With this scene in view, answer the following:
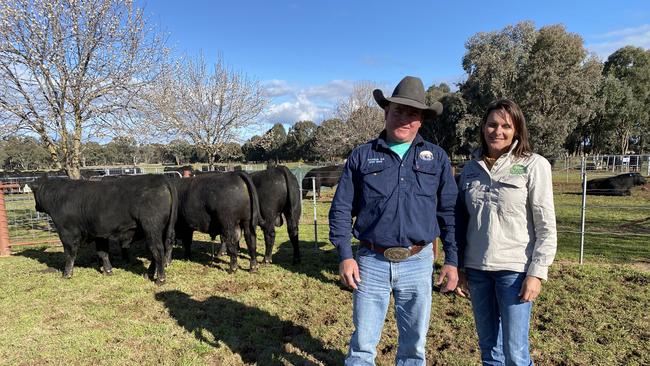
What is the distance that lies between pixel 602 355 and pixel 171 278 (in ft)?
18.1

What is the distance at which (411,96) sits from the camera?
2.18m

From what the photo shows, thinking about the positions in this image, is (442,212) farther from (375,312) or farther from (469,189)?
(375,312)

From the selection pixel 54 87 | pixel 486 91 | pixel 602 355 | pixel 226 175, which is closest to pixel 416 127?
pixel 602 355

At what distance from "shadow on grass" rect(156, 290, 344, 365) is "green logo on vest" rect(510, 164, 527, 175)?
229 centimetres

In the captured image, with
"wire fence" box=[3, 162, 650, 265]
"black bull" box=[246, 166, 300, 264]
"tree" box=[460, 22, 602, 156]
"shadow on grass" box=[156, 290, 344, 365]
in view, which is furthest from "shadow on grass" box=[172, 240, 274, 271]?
"tree" box=[460, 22, 602, 156]

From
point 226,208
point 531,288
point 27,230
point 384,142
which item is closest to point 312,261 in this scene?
point 226,208

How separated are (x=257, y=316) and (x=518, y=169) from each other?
334 cm

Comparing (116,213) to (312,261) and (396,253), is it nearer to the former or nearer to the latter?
(312,261)

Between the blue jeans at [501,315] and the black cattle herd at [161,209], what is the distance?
168 inches

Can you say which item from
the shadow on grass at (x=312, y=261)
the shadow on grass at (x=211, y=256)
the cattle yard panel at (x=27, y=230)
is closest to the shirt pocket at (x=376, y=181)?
the shadow on grass at (x=312, y=261)

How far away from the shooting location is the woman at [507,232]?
2109mm

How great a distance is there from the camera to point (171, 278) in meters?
5.75

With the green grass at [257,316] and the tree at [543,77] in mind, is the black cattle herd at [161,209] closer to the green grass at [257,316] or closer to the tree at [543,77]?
the green grass at [257,316]

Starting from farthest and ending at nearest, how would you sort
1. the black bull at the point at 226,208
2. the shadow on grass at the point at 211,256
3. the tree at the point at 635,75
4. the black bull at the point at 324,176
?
1. the tree at the point at 635,75
2. the black bull at the point at 324,176
3. the shadow on grass at the point at 211,256
4. the black bull at the point at 226,208
